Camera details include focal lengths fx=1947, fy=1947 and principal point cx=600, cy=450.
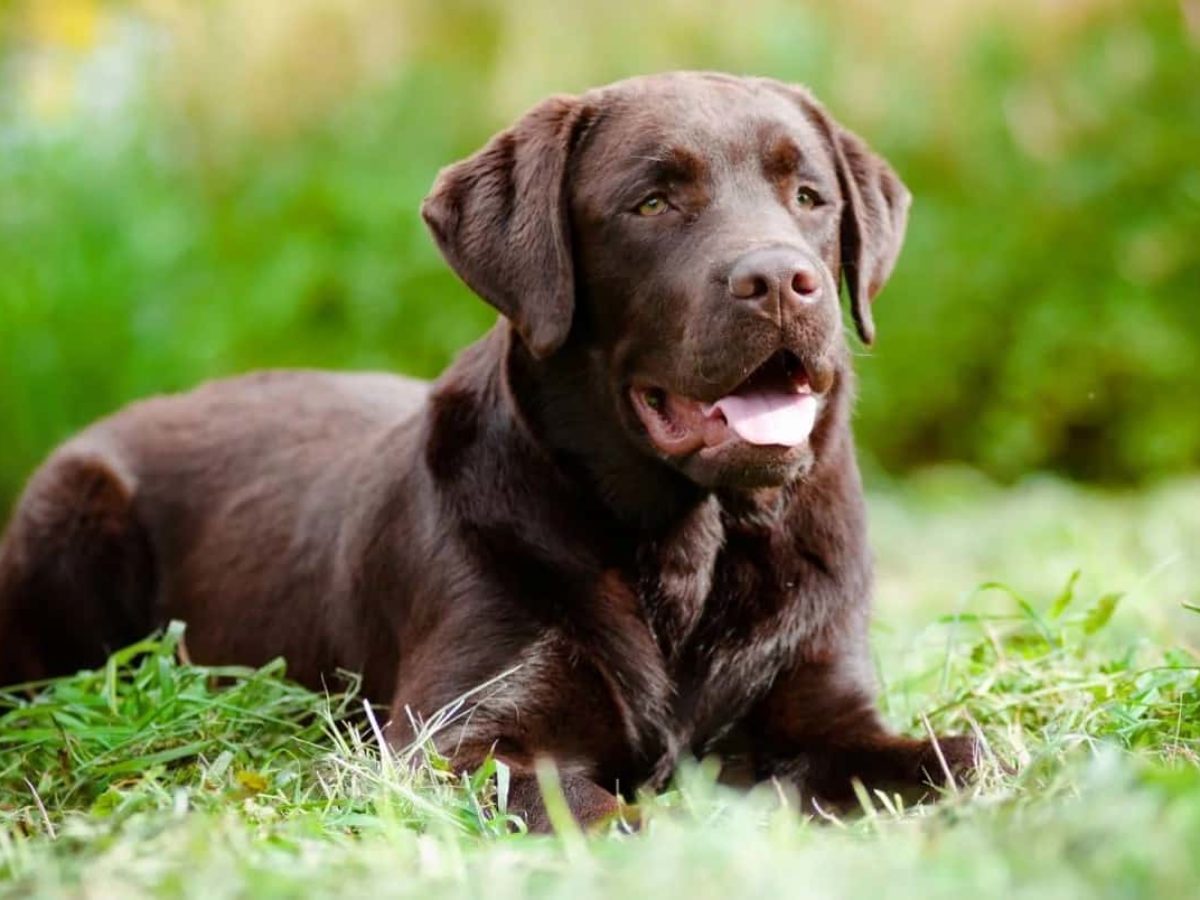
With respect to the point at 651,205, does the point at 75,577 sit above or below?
below

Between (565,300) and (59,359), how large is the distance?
598 cm

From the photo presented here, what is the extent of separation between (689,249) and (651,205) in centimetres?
20

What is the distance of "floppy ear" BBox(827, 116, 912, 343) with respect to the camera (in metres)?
4.63

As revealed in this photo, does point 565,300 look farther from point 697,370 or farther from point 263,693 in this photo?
point 263,693

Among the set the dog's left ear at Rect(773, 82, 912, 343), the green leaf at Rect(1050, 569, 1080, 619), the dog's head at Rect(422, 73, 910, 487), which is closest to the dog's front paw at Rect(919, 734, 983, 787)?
the dog's head at Rect(422, 73, 910, 487)

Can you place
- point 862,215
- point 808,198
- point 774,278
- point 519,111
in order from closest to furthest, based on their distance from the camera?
point 774,278
point 808,198
point 862,215
point 519,111

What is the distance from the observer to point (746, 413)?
163 inches

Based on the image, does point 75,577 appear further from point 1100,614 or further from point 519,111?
point 519,111

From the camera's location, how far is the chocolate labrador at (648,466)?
4.13 m

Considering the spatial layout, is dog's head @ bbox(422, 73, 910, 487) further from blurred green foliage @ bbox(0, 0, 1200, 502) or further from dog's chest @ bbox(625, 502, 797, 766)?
blurred green foliage @ bbox(0, 0, 1200, 502)

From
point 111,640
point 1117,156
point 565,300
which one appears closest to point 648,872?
point 565,300

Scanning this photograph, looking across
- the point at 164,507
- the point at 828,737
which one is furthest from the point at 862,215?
the point at 164,507

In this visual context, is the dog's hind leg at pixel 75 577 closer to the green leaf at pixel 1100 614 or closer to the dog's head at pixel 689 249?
the dog's head at pixel 689 249

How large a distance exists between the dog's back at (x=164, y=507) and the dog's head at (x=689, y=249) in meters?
1.21
